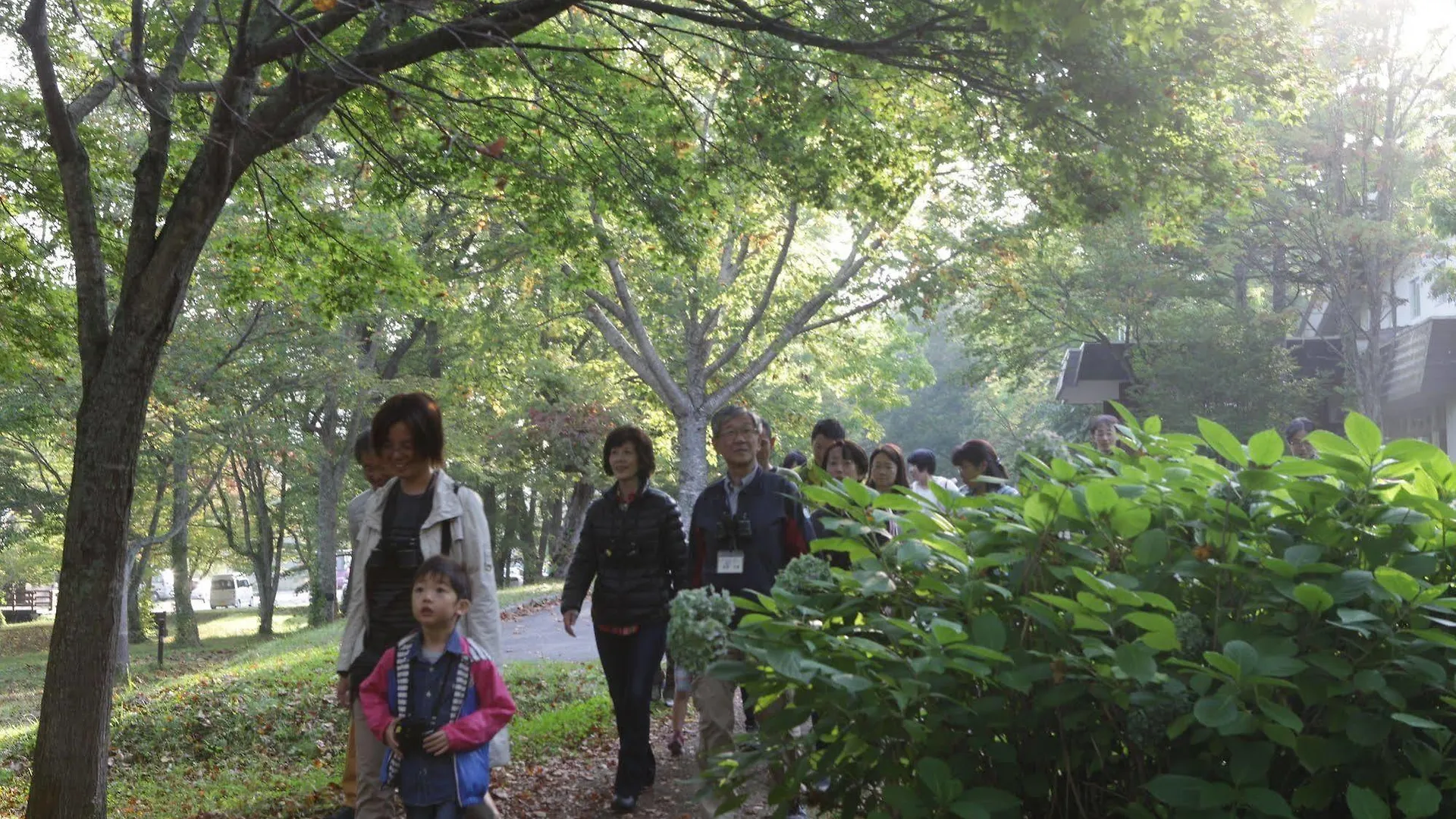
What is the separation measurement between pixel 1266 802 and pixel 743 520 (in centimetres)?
479

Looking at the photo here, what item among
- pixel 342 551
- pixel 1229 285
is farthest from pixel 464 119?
pixel 342 551

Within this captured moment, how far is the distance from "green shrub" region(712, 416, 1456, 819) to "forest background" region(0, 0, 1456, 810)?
1.83 feet

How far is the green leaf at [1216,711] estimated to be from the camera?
2365 millimetres

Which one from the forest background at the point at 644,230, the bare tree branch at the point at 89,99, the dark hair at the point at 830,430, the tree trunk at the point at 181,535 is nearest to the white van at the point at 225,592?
the forest background at the point at 644,230

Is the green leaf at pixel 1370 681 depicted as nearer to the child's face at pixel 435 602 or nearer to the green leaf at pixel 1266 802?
the green leaf at pixel 1266 802

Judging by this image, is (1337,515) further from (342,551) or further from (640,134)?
(342,551)

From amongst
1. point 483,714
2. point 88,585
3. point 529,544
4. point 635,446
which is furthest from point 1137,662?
point 529,544

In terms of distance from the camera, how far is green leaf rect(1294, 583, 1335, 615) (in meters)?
2.46

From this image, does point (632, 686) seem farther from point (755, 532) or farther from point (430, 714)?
point (430, 714)

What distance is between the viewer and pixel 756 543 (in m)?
7.16

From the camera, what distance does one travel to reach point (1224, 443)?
2.84 m

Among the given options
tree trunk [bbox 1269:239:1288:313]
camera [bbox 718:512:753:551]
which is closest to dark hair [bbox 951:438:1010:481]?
→ camera [bbox 718:512:753:551]

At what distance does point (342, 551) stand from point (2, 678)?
36.6 meters

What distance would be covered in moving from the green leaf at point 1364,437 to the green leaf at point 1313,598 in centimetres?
37
